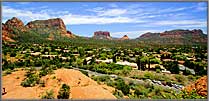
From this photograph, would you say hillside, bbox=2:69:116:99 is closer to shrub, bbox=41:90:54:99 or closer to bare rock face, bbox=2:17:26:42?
shrub, bbox=41:90:54:99

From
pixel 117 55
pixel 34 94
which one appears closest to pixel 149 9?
pixel 117 55

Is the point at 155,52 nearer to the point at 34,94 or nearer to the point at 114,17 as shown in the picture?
the point at 114,17

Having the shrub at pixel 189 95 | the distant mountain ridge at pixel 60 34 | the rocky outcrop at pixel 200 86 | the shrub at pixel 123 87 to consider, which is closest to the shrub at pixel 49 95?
the distant mountain ridge at pixel 60 34

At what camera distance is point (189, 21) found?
18.2 feet

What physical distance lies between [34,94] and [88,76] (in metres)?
0.80

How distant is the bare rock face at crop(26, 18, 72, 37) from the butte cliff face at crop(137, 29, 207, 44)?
44.4 inches

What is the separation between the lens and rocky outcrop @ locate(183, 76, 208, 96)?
5.43m

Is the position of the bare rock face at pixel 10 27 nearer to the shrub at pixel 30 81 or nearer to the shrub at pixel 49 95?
the shrub at pixel 30 81

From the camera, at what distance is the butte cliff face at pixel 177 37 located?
5.47 m

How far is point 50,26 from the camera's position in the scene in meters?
5.59

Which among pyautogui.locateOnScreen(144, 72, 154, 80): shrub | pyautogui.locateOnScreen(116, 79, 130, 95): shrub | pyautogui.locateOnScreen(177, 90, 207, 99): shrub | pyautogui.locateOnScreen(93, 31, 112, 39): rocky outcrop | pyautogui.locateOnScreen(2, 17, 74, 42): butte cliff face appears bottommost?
pyautogui.locateOnScreen(177, 90, 207, 99): shrub

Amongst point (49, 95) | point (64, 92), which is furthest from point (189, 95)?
point (49, 95)

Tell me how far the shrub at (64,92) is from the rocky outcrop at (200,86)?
5.51 feet

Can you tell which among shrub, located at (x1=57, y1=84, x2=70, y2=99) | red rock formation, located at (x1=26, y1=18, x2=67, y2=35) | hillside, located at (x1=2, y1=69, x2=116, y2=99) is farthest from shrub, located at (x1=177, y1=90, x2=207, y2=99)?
red rock formation, located at (x1=26, y1=18, x2=67, y2=35)
